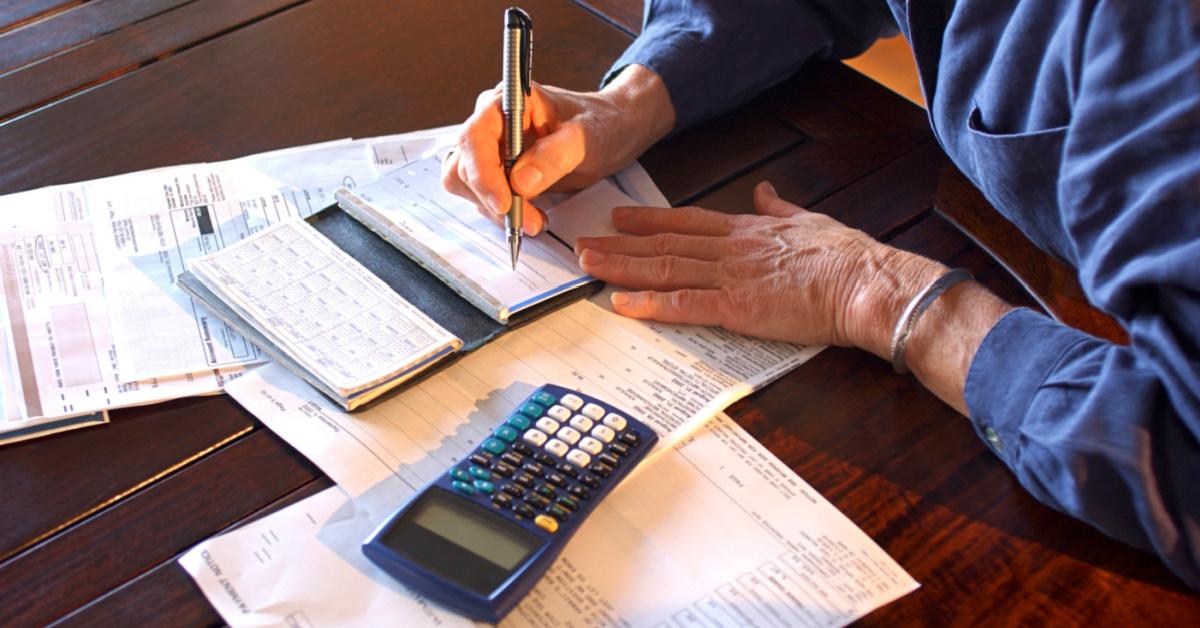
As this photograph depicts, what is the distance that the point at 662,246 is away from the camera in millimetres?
970

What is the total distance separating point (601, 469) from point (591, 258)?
0.25 metres

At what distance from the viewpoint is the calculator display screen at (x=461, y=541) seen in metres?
0.69

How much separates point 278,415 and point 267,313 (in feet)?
0.33

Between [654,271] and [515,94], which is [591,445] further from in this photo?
[515,94]

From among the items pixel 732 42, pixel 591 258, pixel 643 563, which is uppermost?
pixel 732 42

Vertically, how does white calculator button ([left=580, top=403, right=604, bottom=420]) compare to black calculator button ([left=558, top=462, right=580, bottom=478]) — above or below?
above

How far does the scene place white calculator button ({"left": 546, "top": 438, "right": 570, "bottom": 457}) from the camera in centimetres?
77

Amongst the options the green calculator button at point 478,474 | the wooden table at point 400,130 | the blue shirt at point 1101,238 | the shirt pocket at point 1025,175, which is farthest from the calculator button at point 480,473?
the shirt pocket at point 1025,175

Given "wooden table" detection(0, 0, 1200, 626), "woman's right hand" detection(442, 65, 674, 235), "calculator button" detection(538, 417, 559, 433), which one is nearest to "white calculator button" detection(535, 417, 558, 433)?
"calculator button" detection(538, 417, 559, 433)

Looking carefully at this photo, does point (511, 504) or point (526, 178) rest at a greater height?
point (526, 178)

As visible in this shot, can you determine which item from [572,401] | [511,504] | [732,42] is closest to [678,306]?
[572,401]

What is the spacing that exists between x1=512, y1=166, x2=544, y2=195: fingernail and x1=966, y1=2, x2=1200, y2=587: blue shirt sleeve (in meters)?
0.41

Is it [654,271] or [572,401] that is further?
[654,271]

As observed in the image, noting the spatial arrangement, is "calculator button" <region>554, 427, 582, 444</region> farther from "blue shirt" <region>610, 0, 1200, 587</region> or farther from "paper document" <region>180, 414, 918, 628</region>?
"blue shirt" <region>610, 0, 1200, 587</region>
